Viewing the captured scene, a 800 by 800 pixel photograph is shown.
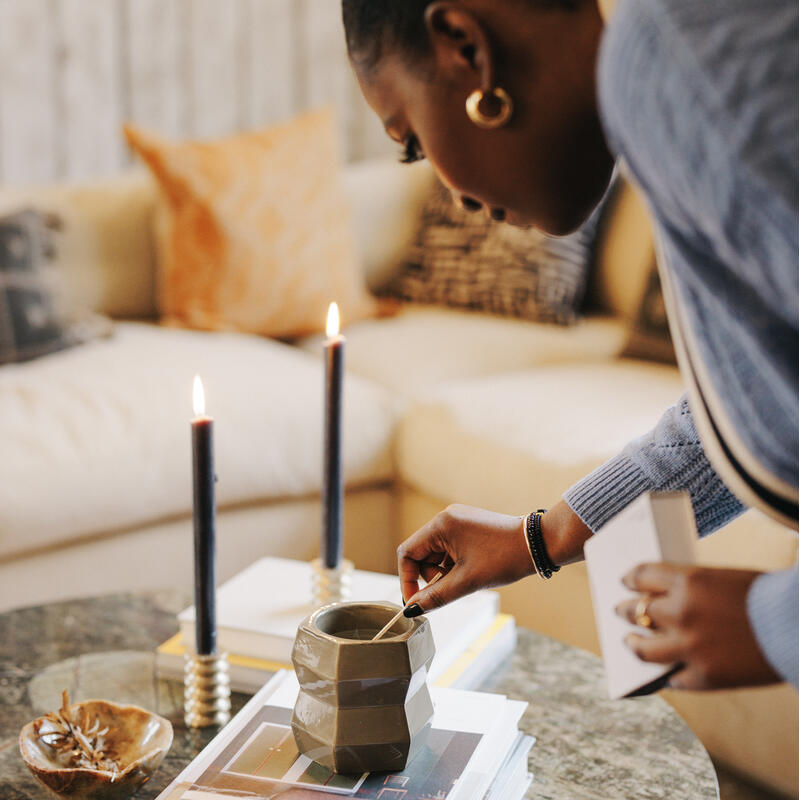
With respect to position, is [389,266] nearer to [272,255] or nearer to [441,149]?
[272,255]

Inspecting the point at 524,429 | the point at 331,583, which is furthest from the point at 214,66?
the point at 331,583

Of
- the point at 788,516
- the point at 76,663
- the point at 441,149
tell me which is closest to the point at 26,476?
the point at 76,663

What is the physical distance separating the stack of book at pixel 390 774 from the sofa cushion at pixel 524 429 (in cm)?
74

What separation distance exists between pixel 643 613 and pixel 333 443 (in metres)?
0.53

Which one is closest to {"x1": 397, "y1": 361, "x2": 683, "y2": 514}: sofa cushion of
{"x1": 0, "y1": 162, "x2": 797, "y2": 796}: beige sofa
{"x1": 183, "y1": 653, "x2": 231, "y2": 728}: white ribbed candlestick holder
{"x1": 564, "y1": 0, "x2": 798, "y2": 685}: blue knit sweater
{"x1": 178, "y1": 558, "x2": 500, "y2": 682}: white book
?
{"x1": 0, "y1": 162, "x2": 797, "y2": 796}: beige sofa

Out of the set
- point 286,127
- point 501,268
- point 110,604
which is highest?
point 286,127

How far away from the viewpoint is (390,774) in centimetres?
80

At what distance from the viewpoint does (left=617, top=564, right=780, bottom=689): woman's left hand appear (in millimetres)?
583

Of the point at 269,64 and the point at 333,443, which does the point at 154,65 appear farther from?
the point at 333,443

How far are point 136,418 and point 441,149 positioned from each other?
1.24m

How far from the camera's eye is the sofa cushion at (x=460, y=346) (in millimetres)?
2178

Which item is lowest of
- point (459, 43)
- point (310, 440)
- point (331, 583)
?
point (310, 440)

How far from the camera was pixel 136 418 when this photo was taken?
5.98 ft

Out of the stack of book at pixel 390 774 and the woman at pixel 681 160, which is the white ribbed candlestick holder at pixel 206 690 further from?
the woman at pixel 681 160
